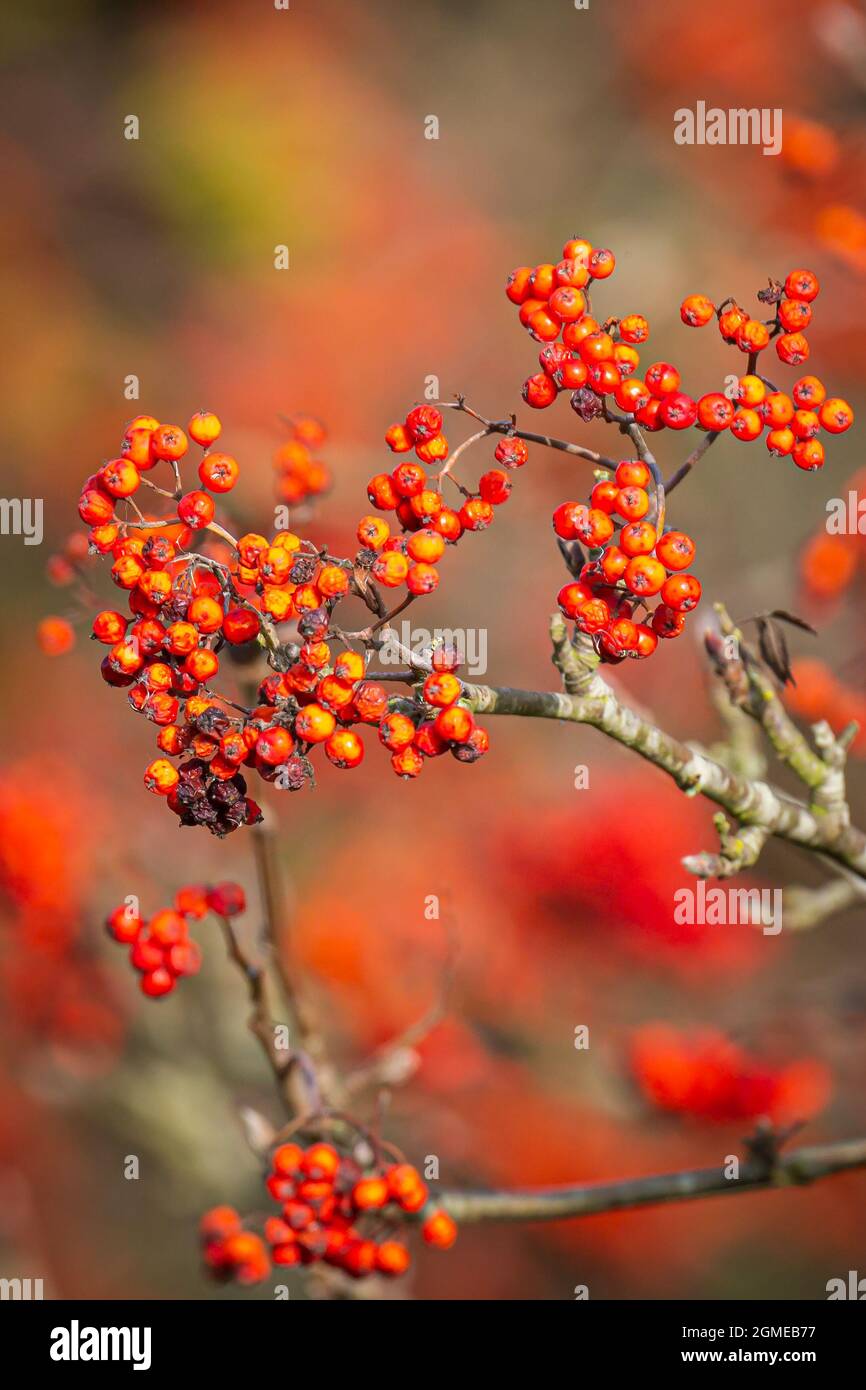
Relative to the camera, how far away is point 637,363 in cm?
165

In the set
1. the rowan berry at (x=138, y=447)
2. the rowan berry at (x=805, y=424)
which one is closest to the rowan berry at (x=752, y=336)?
the rowan berry at (x=805, y=424)

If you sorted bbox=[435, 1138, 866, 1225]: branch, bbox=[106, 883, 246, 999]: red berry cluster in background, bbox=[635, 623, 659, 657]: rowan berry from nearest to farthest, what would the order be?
bbox=[635, 623, 659, 657]: rowan berry, bbox=[435, 1138, 866, 1225]: branch, bbox=[106, 883, 246, 999]: red berry cluster in background

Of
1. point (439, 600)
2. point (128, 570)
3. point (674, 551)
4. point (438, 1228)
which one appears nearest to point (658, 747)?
point (674, 551)

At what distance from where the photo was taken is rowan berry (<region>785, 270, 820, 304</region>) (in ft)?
5.47

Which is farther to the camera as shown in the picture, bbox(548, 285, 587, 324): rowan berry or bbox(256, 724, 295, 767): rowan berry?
bbox(548, 285, 587, 324): rowan berry

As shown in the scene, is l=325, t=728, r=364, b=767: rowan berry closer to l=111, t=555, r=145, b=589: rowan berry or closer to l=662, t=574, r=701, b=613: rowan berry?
l=111, t=555, r=145, b=589: rowan berry

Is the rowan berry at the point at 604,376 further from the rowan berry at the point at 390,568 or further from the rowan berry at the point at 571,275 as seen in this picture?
the rowan berry at the point at 390,568

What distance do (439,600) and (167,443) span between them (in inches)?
200

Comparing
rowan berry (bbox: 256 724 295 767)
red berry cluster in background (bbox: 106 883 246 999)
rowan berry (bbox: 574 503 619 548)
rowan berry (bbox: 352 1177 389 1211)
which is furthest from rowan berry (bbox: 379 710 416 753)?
rowan berry (bbox: 352 1177 389 1211)

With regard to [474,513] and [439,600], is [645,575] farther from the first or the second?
[439,600]

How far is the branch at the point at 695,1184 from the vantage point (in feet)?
7.11

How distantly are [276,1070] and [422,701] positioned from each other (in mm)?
924

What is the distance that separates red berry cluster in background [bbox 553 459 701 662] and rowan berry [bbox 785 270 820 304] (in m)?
0.32

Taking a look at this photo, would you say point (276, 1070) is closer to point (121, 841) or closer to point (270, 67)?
point (121, 841)
